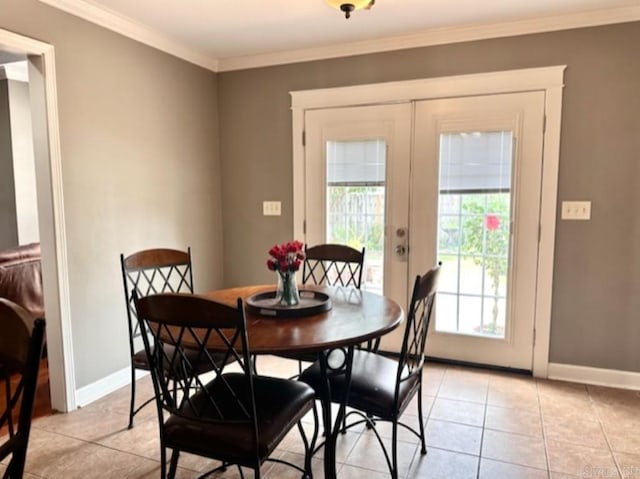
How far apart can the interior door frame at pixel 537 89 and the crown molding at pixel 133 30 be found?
100 centimetres

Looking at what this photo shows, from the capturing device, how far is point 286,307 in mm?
1967

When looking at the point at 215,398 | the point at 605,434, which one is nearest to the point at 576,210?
the point at 605,434

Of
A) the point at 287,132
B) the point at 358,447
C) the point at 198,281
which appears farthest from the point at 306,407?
the point at 287,132

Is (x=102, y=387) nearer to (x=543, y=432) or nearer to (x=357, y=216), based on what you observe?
(x=357, y=216)

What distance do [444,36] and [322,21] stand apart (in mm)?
837

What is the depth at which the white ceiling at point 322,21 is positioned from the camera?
2.61m

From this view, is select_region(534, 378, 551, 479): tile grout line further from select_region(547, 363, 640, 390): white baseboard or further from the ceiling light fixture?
the ceiling light fixture

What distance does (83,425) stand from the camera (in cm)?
245

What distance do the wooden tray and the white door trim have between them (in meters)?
1.16

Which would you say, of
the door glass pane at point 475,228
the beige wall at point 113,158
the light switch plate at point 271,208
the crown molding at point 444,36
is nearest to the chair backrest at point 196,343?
the beige wall at point 113,158

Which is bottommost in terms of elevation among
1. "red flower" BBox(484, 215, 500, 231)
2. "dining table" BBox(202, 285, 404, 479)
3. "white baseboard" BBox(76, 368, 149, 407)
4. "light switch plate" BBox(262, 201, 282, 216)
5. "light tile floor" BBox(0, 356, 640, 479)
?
"light tile floor" BBox(0, 356, 640, 479)

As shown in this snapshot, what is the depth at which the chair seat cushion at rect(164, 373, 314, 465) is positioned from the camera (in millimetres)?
1475

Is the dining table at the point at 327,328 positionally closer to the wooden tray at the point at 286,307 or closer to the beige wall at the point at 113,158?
the wooden tray at the point at 286,307

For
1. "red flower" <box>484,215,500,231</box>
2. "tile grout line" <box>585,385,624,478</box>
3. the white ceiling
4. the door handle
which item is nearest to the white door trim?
the white ceiling
